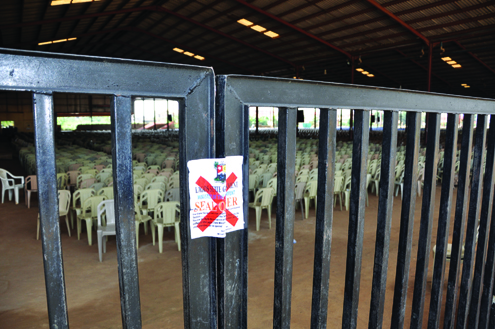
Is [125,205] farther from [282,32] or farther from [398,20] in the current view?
[282,32]

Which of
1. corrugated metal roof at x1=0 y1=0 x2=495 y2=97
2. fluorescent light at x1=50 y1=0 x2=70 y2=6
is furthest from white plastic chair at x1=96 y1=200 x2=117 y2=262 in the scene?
fluorescent light at x1=50 y1=0 x2=70 y2=6

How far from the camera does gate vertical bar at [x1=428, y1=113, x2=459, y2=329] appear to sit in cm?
173

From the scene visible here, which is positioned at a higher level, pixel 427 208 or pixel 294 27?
pixel 294 27

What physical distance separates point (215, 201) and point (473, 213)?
5.77ft

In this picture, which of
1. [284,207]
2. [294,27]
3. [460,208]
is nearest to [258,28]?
[294,27]

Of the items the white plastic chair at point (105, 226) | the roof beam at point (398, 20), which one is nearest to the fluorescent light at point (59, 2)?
the white plastic chair at point (105, 226)

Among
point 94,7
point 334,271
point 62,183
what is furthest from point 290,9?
point 334,271

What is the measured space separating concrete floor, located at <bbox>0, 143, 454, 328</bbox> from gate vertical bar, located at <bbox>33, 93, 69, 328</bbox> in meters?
3.17

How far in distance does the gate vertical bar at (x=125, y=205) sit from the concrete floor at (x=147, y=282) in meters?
3.08

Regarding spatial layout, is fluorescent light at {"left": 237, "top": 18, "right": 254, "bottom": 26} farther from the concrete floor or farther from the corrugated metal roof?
the concrete floor

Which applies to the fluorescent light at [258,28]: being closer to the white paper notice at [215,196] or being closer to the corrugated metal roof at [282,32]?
the corrugated metal roof at [282,32]

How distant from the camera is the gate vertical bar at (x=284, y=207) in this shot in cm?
113

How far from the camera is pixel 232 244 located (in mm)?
1065

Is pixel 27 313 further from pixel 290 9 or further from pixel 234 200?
pixel 290 9
